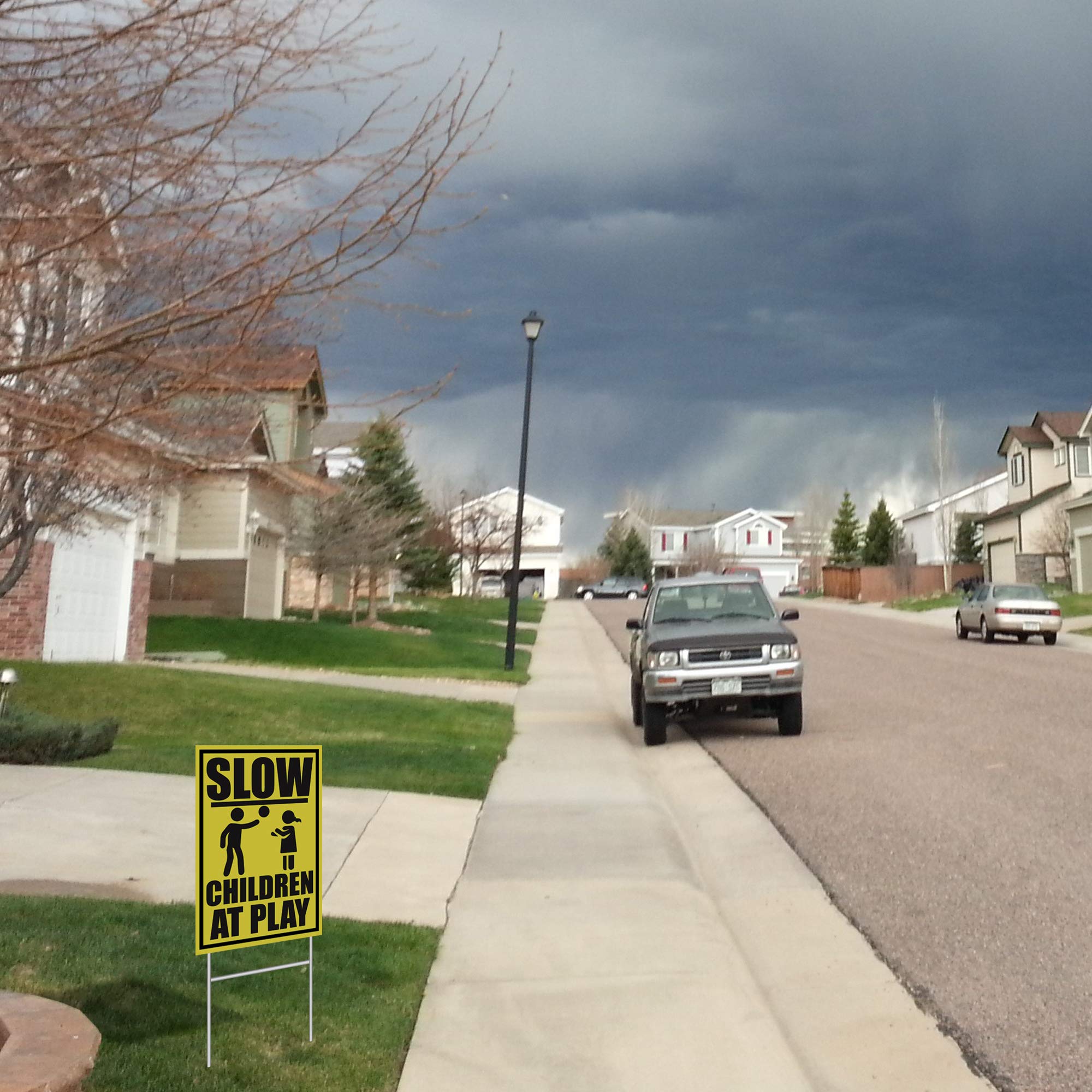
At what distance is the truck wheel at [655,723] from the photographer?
44.1 ft

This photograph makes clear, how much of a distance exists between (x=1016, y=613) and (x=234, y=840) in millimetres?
27538

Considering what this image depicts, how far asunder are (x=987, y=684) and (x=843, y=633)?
14.9 meters

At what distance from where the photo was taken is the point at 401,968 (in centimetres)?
549

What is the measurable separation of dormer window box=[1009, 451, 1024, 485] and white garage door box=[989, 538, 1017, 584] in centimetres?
289

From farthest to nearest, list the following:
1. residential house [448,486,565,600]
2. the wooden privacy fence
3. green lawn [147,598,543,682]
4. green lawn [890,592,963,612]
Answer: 1. residential house [448,486,565,600]
2. the wooden privacy fence
3. green lawn [890,592,963,612]
4. green lawn [147,598,543,682]

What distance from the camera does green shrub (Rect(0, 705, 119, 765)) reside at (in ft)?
34.6

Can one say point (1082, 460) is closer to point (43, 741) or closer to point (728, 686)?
point (728, 686)

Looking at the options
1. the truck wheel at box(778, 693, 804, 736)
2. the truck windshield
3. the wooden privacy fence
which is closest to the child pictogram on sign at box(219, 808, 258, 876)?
the truck wheel at box(778, 693, 804, 736)

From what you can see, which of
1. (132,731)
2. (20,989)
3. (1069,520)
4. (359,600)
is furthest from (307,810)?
(1069,520)

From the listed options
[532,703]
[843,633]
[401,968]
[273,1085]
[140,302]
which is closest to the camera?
[273,1085]

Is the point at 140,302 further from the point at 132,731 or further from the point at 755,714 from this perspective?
the point at 755,714

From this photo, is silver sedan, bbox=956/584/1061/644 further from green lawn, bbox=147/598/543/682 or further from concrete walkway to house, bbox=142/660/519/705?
concrete walkway to house, bbox=142/660/519/705

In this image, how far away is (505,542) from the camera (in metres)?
70.7

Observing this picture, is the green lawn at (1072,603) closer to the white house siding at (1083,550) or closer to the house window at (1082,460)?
the white house siding at (1083,550)
